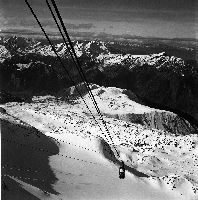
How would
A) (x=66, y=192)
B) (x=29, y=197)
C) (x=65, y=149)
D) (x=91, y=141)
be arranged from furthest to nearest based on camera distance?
1. (x=91, y=141)
2. (x=65, y=149)
3. (x=66, y=192)
4. (x=29, y=197)

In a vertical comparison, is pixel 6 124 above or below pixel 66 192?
above

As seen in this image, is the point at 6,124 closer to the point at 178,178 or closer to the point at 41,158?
the point at 41,158

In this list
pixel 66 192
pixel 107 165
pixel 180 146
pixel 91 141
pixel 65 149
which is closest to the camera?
pixel 66 192

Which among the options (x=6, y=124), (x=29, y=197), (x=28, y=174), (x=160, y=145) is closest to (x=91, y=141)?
(x=6, y=124)

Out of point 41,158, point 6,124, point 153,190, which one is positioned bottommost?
point 153,190

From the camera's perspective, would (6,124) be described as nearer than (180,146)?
Yes

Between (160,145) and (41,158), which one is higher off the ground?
(160,145)

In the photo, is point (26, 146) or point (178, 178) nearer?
point (26, 146)

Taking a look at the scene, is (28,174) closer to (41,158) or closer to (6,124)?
(41,158)

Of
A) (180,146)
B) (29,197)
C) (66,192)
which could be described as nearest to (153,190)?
(66,192)
